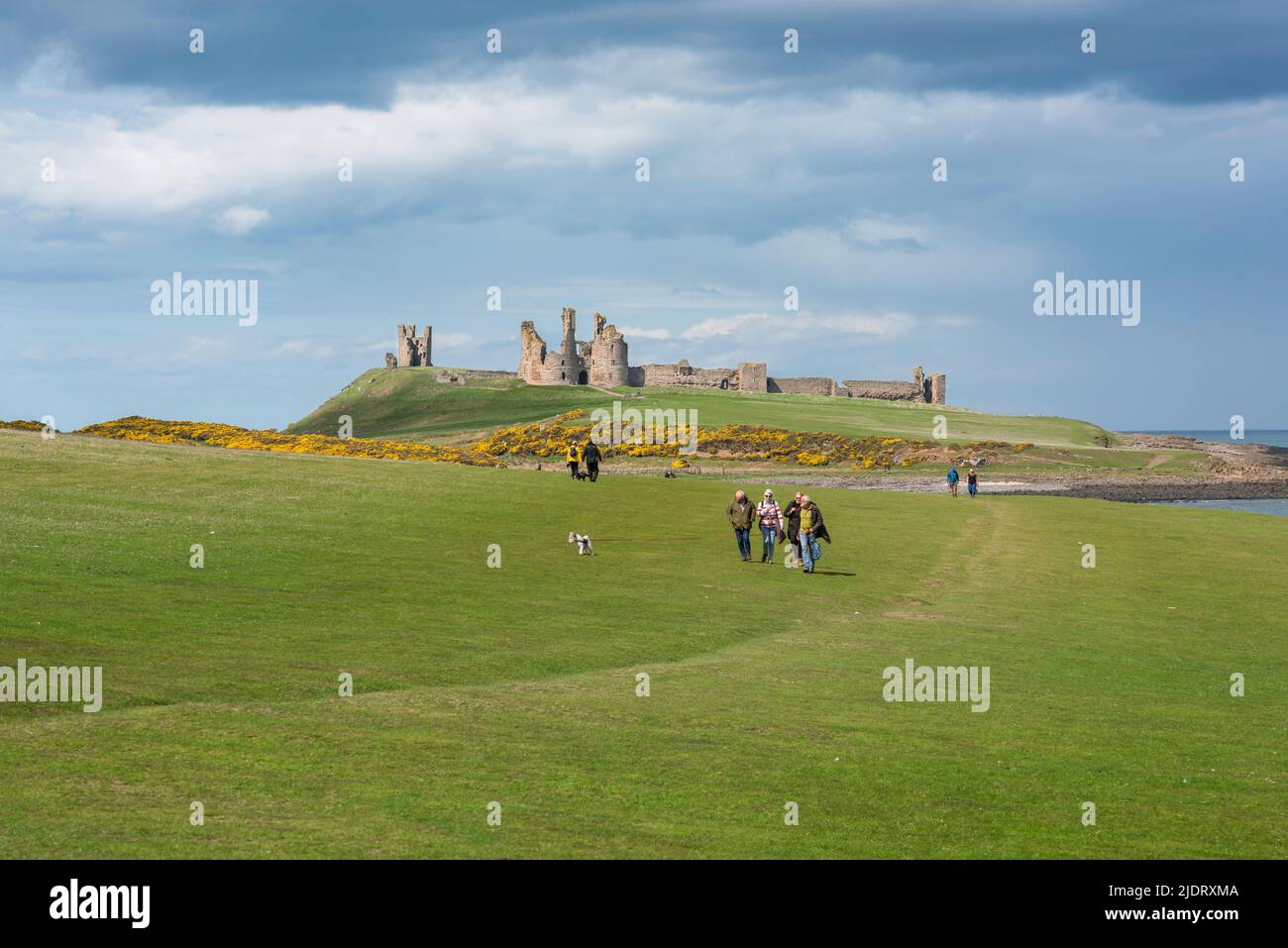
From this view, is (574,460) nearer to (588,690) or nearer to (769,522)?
(769,522)

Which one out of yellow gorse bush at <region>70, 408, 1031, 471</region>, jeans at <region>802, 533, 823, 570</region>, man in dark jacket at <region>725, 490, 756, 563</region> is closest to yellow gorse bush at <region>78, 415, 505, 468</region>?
yellow gorse bush at <region>70, 408, 1031, 471</region>

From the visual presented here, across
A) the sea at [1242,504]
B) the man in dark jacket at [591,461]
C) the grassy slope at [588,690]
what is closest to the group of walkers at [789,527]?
the grassy slope at [588,690]

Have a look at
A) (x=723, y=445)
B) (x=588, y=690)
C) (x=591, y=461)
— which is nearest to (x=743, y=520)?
(x=588, y=690)

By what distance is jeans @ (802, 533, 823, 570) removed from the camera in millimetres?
41031

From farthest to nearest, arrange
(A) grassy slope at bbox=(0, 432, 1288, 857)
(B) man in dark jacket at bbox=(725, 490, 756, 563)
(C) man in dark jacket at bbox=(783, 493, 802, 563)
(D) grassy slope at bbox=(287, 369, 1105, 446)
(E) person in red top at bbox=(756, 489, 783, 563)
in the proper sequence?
(D) grassy slope at bbox=(287, 369, 1105, 446) → (B) man in dark jacket at bbox=(725, 490, 756, 563) → (E) person in red top at bbox=(756, 489, 783, 563) → (C) man in dark jacket at bbox=(783, 493, 802, 563) → (A) grassy slope at bbox=(0, 432, 1288, 857)

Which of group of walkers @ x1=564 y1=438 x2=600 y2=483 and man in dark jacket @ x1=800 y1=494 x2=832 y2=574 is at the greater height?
group of walkers @ x1=564 y1=438 x2=600 y2=483

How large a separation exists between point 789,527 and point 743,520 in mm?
1694

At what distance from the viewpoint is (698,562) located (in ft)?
137

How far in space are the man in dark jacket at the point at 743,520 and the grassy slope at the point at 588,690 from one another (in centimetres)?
85

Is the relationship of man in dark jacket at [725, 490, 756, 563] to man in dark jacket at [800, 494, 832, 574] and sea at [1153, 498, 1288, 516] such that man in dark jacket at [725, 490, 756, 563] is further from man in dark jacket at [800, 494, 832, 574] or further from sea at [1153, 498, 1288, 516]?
sea at [1153, 498, 1288, 516]

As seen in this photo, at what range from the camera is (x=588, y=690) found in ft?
69.9
